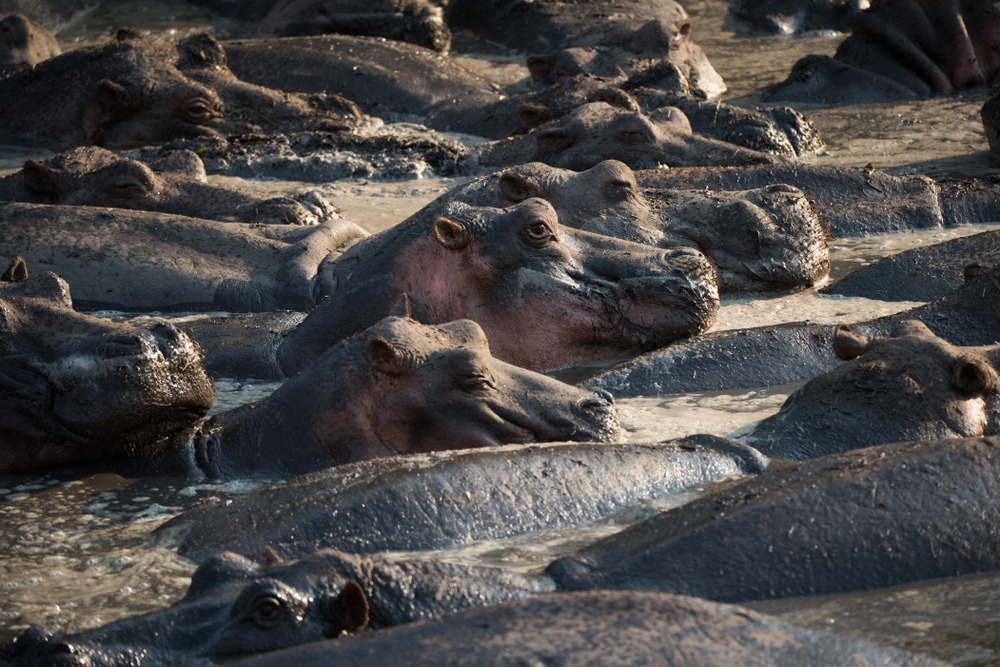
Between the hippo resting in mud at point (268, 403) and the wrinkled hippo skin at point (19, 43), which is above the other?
the wrinkled hippo skin at point (19, 43)

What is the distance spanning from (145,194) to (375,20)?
6017 millimetres

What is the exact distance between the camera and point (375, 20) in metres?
13.1

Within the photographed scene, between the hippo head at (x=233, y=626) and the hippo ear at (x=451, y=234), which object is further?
the hippo ear at (x=451, y=234)

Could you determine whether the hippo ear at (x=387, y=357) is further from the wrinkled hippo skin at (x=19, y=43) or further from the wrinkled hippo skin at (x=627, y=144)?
the wrinkled hippo skin at (x=19, y=43)

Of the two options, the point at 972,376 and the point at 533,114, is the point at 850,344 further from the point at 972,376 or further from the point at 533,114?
the point at 533,114

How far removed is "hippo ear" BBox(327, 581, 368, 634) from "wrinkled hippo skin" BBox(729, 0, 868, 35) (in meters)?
12.6

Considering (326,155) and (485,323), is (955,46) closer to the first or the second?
(326,155)

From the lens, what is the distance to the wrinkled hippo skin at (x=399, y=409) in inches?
166

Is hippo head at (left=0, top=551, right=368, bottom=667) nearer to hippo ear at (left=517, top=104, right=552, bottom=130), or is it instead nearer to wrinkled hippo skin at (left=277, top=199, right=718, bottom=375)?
wrinkled hippo skin at (left=277, top=199, right=718, bottom=375)

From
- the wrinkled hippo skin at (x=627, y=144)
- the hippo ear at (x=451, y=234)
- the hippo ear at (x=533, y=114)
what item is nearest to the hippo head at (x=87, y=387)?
the hippo ear at (x=451, y=234)

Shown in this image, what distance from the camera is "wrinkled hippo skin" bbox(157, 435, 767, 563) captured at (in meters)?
3.53

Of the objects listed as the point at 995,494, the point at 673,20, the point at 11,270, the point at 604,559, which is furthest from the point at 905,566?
the point at 673,20

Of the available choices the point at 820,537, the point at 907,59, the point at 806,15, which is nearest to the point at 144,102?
the point at 907,59

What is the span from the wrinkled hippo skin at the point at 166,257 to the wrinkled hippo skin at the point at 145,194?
63 cm
